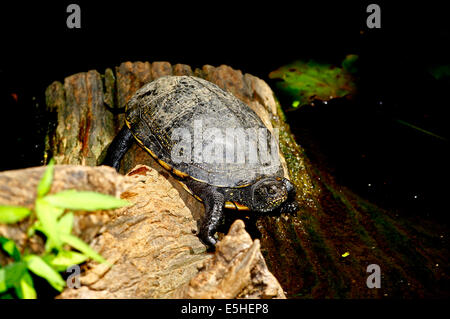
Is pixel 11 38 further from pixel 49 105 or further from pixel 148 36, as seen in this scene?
pixel 49 105

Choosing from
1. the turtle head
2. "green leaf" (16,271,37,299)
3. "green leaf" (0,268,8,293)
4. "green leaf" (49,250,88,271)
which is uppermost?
the turtle head

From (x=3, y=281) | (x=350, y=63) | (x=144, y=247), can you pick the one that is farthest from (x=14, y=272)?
(x=350, y=63)

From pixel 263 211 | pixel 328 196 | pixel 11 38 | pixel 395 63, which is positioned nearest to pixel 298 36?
pixel 395 63

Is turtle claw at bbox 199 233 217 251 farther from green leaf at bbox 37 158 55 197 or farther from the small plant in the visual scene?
green leaf at bbox 37 158 55 197
